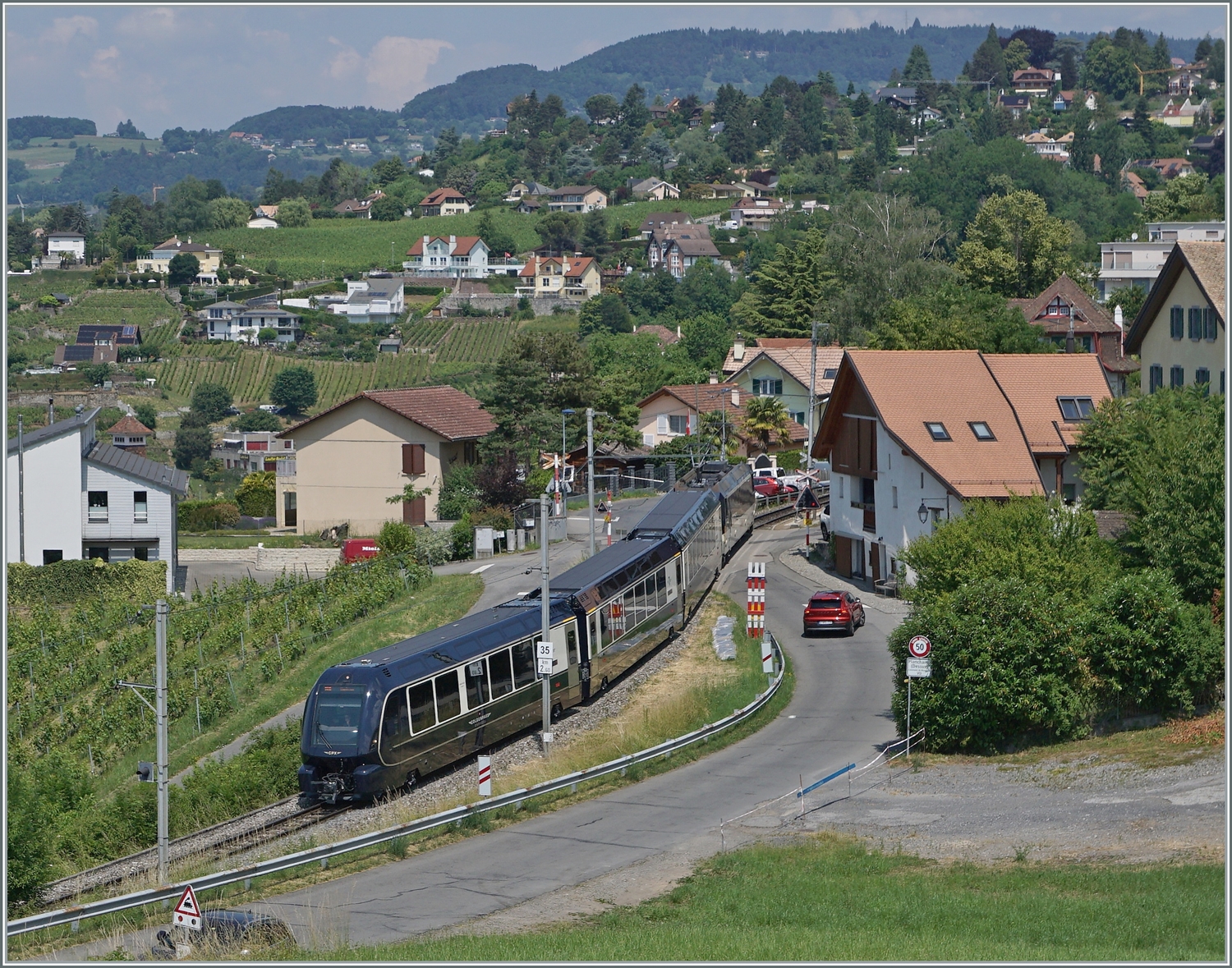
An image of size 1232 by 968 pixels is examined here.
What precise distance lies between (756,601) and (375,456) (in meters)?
36.0

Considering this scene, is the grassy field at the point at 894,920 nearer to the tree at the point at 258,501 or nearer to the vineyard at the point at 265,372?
the tree at the point at 258,501

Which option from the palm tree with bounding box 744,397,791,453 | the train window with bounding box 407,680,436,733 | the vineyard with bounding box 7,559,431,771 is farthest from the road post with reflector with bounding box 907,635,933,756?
the palm tree with bounding box 744,397,791,453

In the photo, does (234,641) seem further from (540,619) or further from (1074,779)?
(1074,779)

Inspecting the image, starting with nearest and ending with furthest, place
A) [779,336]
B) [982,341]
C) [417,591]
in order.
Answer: [417,591]
[982,341]
[779,336]

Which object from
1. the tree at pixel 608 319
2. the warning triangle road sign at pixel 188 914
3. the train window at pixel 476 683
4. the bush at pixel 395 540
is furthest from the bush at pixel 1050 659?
the tree at pixel 608 319

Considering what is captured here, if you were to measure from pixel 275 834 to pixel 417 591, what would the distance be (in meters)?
26.2

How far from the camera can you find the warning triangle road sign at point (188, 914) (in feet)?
64.4

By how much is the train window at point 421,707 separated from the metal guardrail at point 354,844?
264cm

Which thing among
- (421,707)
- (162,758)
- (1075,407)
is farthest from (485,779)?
(1075,407)

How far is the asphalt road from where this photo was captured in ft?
72.9

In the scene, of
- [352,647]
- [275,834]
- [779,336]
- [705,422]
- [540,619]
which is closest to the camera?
[275,834]

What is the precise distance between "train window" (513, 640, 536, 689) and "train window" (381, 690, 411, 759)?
423 centimetres

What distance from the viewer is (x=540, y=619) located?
35.1m

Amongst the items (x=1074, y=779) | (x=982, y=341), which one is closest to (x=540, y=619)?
(x=1074, y=779)
